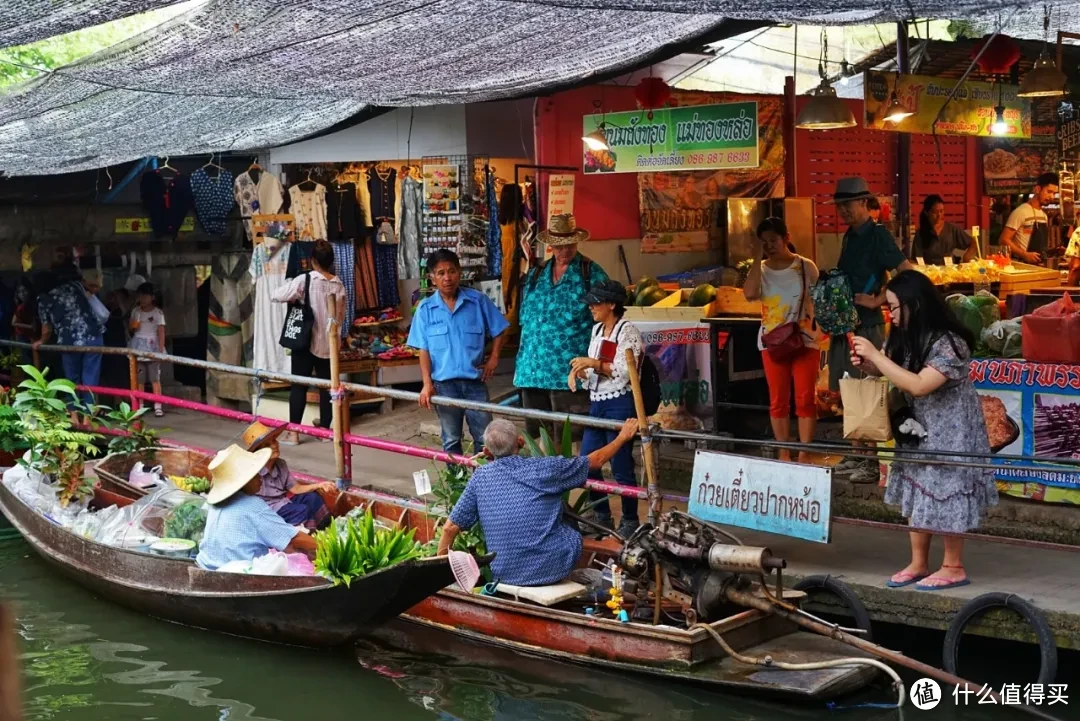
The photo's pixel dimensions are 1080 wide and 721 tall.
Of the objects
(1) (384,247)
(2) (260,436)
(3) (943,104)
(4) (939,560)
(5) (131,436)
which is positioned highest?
(3) (943,104)

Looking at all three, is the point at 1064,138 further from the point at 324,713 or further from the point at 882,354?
the point at 324,713

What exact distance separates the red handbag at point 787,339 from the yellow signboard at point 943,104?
1881 millimetres

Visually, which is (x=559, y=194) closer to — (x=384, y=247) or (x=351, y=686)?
(x=384, y=247)

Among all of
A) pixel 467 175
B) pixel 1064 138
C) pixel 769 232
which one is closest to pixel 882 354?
pixel 769 232

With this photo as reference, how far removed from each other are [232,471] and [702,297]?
4.35 meters

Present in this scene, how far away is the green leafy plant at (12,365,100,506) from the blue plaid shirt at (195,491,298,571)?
246cm

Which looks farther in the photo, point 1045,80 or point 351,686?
point 1045,80

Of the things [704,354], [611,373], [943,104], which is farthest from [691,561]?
[943,104]

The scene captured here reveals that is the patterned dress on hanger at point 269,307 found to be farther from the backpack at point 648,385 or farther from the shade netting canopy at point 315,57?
the backpack at point 648,385

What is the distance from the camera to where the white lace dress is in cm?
808

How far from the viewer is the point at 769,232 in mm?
9242

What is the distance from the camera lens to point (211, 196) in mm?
15180

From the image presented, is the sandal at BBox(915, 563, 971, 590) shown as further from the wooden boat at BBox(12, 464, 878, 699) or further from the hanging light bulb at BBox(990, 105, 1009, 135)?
the hanging light bulb at BBox(990, 105, 1009, 135)

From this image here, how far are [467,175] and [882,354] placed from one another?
6860 mm
